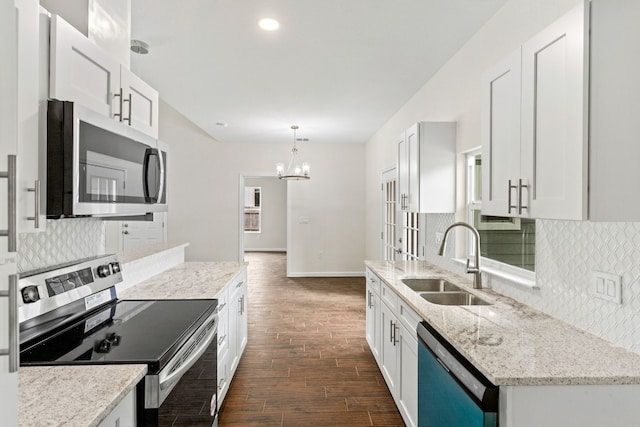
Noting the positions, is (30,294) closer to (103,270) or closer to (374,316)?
(103,270)

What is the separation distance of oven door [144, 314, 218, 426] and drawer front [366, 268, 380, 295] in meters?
1.54

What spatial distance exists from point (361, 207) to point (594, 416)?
6.46m

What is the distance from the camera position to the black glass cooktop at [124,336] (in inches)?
54.2

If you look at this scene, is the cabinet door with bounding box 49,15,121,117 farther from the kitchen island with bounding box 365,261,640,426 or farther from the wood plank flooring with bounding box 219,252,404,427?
the wood plank flooring with bounding box 219,252,404,427

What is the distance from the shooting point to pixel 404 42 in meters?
2.97

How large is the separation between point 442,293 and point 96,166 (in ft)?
7.13

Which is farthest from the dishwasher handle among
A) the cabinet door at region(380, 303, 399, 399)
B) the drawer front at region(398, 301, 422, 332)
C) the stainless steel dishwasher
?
the cabinet door at region(380, 303, 399, 399)

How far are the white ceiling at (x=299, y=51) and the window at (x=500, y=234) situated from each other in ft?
3.38

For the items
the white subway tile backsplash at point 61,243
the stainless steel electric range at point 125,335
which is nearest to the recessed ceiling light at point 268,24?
the white subway tile backsplash at point 61,243

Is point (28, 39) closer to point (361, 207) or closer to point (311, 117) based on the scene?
point (311, 117)

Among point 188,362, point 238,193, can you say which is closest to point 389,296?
point 188,362

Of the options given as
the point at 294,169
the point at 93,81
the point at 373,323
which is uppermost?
the point at 294,169

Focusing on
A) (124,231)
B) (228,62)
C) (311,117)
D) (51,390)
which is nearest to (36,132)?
(51,390)

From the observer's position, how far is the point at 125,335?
1627mm
